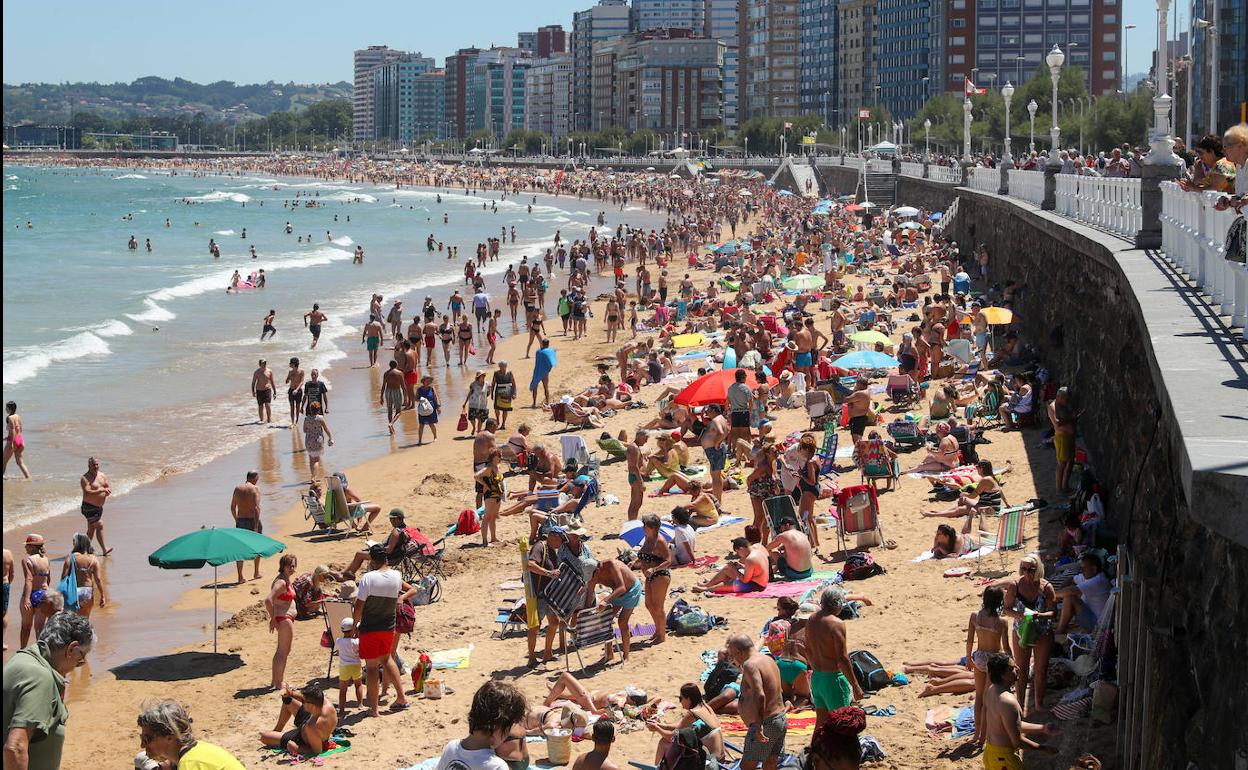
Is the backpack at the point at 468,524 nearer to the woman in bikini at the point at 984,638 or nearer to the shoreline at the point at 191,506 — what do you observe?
Answer: the shoreline at the point at 191,506

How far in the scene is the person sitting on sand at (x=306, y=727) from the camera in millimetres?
9062

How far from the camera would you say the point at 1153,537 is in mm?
7789

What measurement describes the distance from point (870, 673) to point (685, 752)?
241 centimetres

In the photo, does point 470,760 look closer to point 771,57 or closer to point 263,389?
point 263,389

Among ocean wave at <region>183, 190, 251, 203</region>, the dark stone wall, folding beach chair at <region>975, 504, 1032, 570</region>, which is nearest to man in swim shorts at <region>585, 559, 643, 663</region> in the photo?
folding beach chair at <region>975, 504, 1032, 570</region>

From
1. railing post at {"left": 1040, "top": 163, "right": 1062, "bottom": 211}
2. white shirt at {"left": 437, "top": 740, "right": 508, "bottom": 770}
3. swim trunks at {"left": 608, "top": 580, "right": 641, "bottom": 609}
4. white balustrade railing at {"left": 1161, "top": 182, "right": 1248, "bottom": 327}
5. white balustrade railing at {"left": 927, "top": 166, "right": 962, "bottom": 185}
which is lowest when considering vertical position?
swim trunks at {"left": 608, "top": 580, "right": 641, "bottom": 609}

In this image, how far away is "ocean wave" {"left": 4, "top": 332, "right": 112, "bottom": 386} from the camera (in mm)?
26955

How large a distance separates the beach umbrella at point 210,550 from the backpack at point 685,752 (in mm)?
5086

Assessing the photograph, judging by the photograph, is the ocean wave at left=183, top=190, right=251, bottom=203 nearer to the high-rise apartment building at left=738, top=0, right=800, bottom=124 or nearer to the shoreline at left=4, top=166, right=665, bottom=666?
the high-rise apartment building at left=738, top=0, right=800, bottom=124

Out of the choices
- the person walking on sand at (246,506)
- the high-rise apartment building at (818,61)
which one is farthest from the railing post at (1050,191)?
the high-rise apartment building at (818,61)

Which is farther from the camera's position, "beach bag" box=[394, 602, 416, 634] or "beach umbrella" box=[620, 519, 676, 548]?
"beach umbrella" box=[620, 519, 676, 548]

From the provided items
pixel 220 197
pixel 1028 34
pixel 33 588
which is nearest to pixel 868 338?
pixel 33 588

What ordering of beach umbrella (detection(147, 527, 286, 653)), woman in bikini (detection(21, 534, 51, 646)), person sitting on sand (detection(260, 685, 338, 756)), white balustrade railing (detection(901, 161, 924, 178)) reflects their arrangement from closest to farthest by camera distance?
person sitting on sand (detection(260, 685, 338, 756)) → woman in bikini (detection(21, 534, 51, 646)) → beach umbrella (detection(147, 527, 286, 653)) → white balustrade railing (detection(901, 161, 924, 178))

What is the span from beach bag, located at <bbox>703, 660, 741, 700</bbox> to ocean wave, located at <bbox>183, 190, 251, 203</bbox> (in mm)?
115479
